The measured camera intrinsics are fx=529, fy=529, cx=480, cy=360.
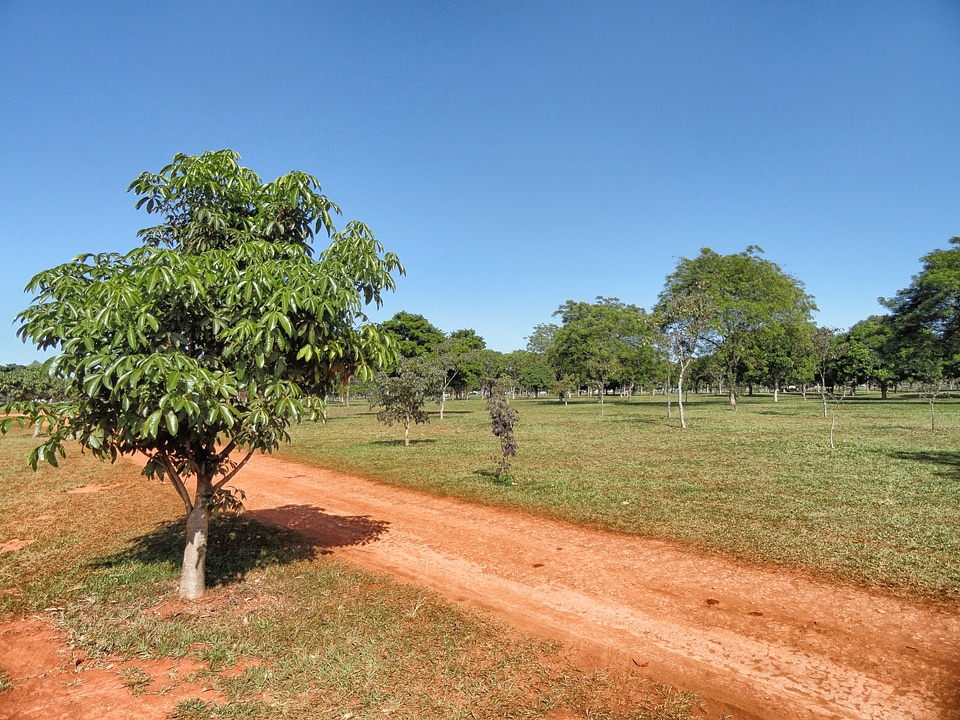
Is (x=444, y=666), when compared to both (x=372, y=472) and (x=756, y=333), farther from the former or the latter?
(x=756, y=333)

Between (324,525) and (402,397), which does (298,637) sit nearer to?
(324,525)

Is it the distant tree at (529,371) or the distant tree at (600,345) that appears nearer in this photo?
the distant tree at (600,345)

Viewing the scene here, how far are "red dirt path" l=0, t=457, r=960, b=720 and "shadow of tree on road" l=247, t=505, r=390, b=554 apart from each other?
0.07m

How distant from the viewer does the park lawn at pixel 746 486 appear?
7809 millimetres

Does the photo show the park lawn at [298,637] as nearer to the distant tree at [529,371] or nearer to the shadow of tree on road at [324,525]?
the shadow of tree on road at [324,525]

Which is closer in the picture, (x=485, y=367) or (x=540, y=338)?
(x=485, y=367)

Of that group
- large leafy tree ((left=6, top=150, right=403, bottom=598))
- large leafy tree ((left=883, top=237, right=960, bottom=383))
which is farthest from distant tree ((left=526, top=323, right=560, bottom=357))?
large leafy tree ((left=6, top=150, right=403, bottom=598))

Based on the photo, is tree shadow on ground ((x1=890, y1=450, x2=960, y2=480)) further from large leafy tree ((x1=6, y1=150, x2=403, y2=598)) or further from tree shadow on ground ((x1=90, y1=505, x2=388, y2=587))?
large leafy tree ((x1=6, y1=150, x2=403, y2=598))

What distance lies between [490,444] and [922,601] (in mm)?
16833

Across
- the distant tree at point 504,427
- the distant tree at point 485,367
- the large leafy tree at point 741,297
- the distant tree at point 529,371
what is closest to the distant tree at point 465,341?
Answer: the distant tree at point 485,367

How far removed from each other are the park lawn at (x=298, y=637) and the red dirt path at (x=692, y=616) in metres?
0.43

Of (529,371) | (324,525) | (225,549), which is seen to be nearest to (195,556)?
(225,549)

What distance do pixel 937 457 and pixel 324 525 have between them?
19.2 metres

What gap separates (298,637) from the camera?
5227mm
